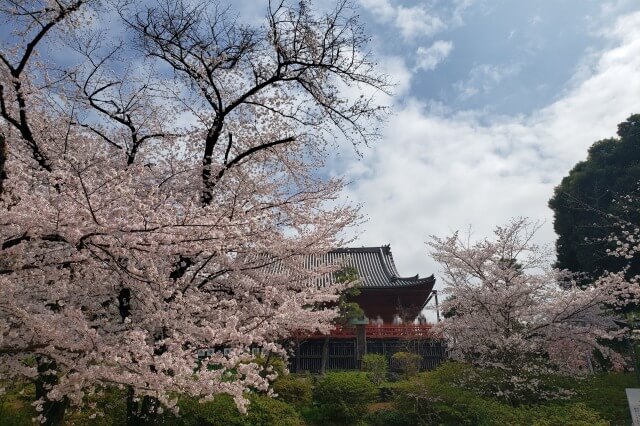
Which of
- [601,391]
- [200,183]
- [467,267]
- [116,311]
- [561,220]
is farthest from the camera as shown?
[561,220]

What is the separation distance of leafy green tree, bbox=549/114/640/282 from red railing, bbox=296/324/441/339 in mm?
6971

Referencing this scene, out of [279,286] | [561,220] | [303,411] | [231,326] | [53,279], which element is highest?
[561,220]

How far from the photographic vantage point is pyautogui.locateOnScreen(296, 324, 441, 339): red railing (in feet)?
59.8

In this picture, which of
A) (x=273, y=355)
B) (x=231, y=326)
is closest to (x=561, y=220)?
(x=273, y=355)

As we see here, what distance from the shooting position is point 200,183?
293 inches

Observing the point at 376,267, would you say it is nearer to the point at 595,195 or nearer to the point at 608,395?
the point at 595,195

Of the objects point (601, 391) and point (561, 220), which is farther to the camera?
point (561, 220)

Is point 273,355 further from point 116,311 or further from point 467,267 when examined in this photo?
point 116,311

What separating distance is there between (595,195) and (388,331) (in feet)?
35.2

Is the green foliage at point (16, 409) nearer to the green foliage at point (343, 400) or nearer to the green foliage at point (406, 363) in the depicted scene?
the green foliage at point (343, 400)

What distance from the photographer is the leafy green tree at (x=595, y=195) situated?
17859mm

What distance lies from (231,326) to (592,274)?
58.2ft

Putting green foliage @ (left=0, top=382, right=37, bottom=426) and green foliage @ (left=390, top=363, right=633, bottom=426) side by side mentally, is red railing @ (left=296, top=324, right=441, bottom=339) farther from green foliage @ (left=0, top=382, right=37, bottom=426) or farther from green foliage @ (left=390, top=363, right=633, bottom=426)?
green foliage @ (left=0, top=382, right=37, bottom=426)

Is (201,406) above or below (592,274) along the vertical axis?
below
